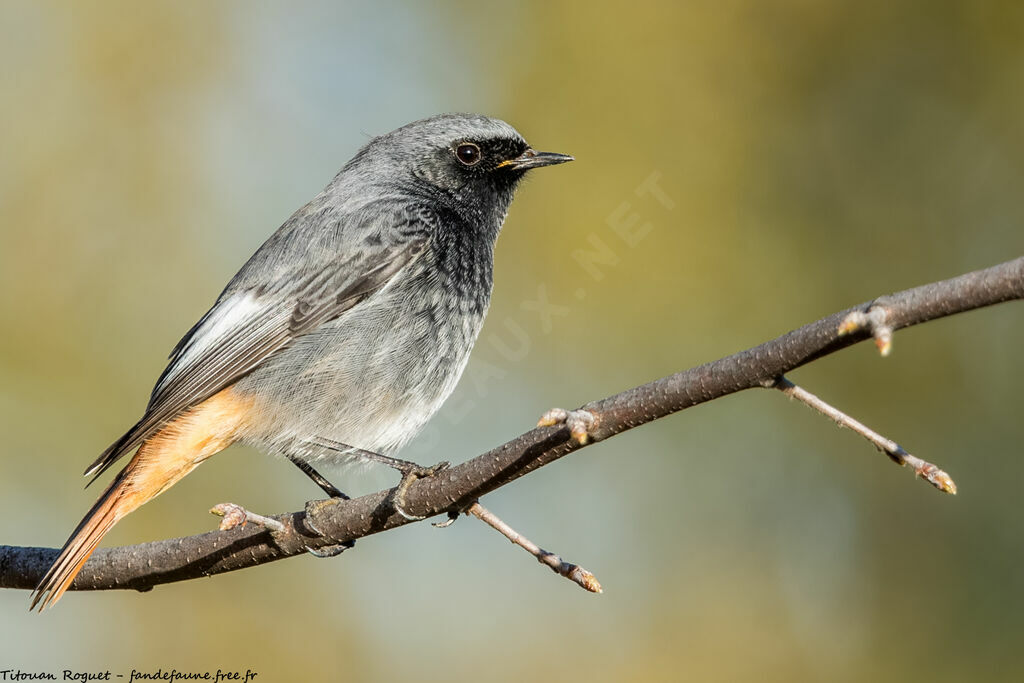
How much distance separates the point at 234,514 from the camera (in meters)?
3.00

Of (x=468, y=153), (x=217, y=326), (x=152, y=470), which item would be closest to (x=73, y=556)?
(x=152, y=470)

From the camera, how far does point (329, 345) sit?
4293 mm

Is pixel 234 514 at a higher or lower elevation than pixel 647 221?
lower

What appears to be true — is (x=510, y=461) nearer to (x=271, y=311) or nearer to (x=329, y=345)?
(x=329, y=345)

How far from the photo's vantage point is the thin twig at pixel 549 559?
9.18 feet

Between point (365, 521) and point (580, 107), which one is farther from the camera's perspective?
point (580, 107)

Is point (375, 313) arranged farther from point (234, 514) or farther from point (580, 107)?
point (580, 107)

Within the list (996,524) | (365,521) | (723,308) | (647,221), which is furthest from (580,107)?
(365,521)

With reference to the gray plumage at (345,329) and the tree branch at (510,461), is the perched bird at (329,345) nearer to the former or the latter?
the gray plumage at (345,329)

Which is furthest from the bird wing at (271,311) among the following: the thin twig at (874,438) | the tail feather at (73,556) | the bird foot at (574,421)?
the thin twig at (874,438)

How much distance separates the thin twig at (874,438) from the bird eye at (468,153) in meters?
3.25

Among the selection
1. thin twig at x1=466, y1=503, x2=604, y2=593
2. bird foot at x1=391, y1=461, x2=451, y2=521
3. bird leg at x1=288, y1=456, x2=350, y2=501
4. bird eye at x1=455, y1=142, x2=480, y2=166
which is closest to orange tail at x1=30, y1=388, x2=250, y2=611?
bird leg at x1=288, y1=456, x2=350, y2=501

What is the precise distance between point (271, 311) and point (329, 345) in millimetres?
330

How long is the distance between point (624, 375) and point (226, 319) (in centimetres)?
255
